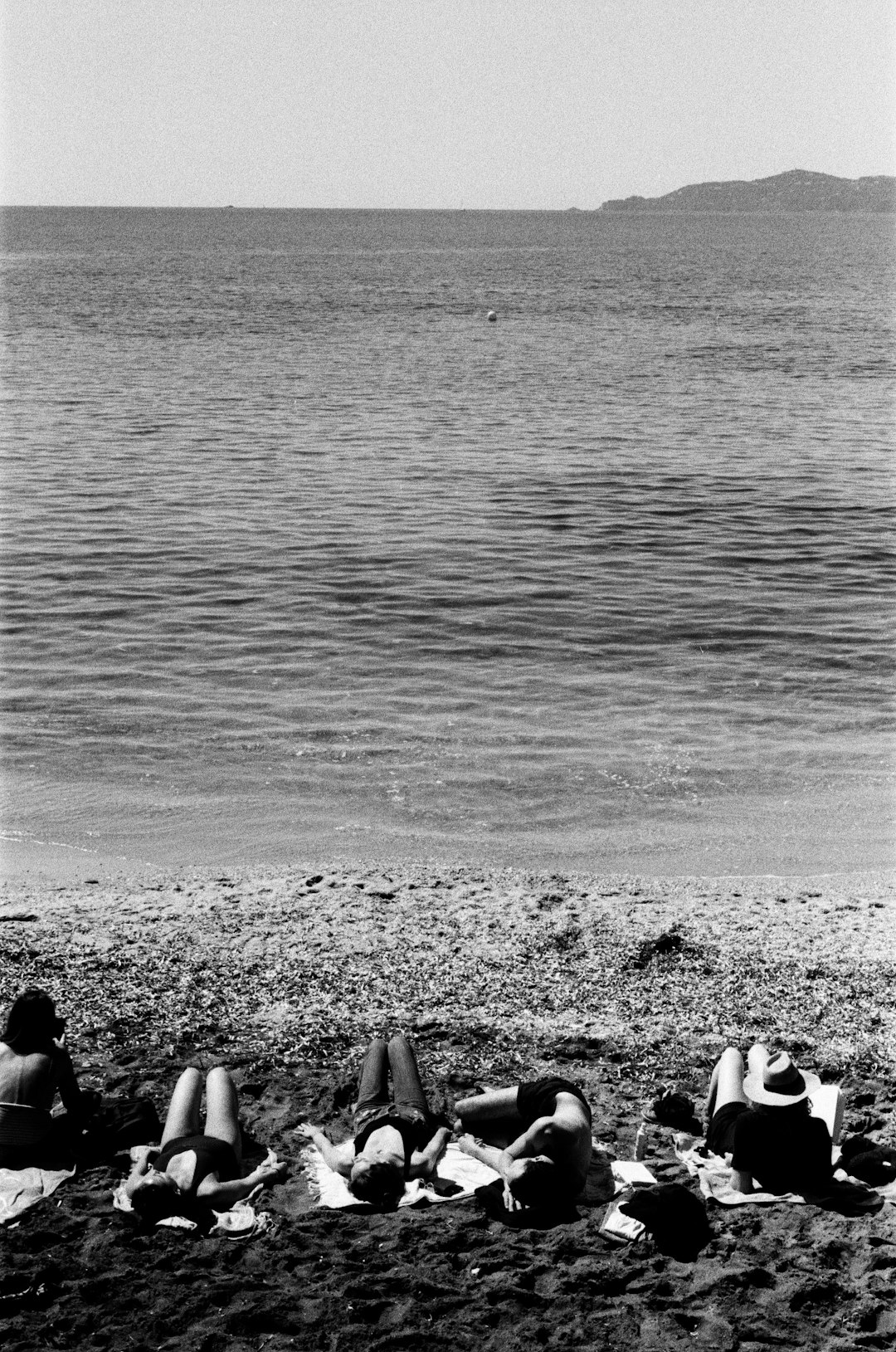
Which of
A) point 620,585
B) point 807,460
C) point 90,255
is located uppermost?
point 90,255

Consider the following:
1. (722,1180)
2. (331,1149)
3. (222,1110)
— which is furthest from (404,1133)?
(722,1180)

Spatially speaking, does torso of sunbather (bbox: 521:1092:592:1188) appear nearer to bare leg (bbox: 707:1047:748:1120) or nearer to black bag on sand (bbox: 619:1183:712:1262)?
black bag on sand (bbox: 619:1183:712:1262)

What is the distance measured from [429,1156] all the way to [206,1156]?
1.16m

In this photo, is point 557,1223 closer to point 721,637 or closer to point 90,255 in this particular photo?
point 721,637

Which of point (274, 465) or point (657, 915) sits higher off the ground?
point (274, 465)

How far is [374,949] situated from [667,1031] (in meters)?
2.27

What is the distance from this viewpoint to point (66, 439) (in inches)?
1296

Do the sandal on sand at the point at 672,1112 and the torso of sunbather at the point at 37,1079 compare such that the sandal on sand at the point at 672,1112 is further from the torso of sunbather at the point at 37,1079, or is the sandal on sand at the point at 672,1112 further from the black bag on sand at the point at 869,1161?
the torso of sunbather at the point at 37,1079

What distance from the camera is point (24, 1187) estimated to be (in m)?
6.70

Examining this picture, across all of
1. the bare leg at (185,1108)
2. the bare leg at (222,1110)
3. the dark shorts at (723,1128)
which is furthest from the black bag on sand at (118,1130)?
the dark shorts at (723,1128)

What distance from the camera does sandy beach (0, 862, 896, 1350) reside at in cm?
584

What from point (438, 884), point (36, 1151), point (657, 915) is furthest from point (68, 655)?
point (36, 1151)

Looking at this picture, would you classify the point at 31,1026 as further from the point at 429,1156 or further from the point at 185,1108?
the point at 429,1156

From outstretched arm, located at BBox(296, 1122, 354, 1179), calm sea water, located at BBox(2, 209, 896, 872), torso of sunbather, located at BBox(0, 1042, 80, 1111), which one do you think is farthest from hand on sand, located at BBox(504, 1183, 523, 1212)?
calm sea water, located at BBox(2, 209, 896, 872)
